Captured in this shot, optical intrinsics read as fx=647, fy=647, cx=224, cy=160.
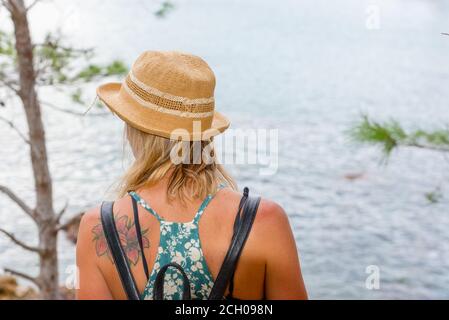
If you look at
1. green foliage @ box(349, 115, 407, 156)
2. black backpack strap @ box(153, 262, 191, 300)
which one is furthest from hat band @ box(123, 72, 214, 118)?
green foliage @ box(349, 115, 407, 156)

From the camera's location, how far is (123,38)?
18.3m

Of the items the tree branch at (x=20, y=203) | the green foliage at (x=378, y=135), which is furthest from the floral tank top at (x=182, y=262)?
the tree branch at (x=20, y=203)

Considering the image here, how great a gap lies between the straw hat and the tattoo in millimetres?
208

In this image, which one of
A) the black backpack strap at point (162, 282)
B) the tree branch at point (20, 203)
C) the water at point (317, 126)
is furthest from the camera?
the water at point (317, 126)

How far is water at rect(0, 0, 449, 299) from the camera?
914cm

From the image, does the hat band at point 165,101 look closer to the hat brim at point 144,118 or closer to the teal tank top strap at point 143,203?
the hat brim at point 144,118

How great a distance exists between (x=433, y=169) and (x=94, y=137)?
246 inches

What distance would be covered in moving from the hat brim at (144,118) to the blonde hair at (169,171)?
0.7 inches

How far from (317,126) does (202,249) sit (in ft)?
40.8

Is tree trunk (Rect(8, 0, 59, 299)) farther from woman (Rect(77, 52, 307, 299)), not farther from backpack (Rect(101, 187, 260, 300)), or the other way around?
backpack (Rect(101, 187, 260, 300))

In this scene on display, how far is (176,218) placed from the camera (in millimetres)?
1198

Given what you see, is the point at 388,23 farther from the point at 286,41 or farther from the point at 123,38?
the point at 123,38

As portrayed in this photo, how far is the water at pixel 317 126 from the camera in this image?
30.0 ft
